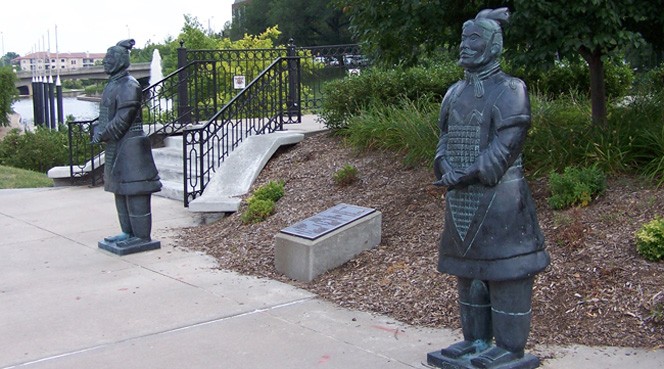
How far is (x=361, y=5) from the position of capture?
317 inches

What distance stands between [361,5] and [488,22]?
3.88 m

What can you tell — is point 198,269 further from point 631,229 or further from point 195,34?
point 195,34

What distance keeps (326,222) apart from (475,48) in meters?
3.25

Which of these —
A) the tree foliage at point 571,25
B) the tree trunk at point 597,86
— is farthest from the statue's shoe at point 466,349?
the tree trunk at point 597,86

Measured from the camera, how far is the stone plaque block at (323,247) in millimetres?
6898

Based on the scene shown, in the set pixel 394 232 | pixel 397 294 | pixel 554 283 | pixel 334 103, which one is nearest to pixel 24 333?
pixel 397 294

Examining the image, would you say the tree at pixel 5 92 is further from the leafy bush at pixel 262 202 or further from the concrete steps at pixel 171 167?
the leafy bush at pixel 262 202

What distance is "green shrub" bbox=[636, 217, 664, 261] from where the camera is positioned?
5684 millimetres

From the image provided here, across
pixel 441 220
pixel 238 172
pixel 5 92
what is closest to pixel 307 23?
pixel 5 92

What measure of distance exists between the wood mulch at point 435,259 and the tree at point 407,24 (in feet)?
4.40

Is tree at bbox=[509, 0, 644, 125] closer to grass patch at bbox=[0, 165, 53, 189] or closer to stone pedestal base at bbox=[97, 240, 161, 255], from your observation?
stone pedestal base at bbox=[97, 240, 161, 255]

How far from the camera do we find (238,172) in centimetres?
1025

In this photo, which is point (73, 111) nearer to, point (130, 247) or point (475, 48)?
point (130, 247)

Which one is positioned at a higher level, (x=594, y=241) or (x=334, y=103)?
(x=334, y=103)
